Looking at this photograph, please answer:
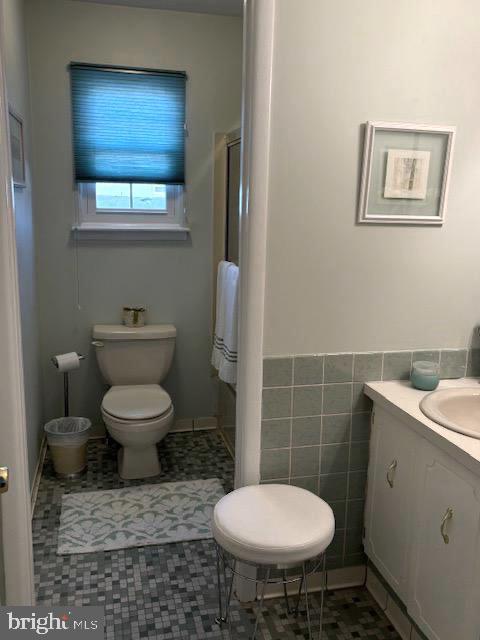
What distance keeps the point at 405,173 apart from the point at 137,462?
Answer: 2.05 metres

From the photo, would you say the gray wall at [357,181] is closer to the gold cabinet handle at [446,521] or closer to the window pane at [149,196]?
the gold cabinet handle at [446,521]

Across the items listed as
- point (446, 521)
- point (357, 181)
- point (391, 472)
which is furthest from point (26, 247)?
point (446, 521)

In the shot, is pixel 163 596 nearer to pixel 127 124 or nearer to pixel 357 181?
pixel 357 181

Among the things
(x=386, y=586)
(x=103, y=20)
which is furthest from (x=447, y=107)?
(x=103, y=20)

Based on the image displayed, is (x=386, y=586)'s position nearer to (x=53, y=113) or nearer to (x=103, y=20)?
(x=53, y=113)

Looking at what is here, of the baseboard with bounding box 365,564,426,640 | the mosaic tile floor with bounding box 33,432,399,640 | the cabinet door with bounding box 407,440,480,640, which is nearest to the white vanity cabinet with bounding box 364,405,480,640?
the cabinet door with bounding box 407,440,480,640

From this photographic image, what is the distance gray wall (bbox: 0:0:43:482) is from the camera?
2584mm

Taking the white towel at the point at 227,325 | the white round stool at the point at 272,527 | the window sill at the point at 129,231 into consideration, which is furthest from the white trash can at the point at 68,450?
the white round stool at the point at 272,527

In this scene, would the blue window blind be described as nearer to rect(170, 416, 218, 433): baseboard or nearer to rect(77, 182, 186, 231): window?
rect(77, 182, 186, 231): window

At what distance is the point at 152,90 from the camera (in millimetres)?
3277

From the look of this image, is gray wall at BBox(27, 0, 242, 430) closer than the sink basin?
No

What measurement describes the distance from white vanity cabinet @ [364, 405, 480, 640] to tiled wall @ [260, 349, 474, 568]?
70 mm

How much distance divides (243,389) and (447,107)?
1.20 metres

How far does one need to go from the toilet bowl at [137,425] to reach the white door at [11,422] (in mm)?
1194
